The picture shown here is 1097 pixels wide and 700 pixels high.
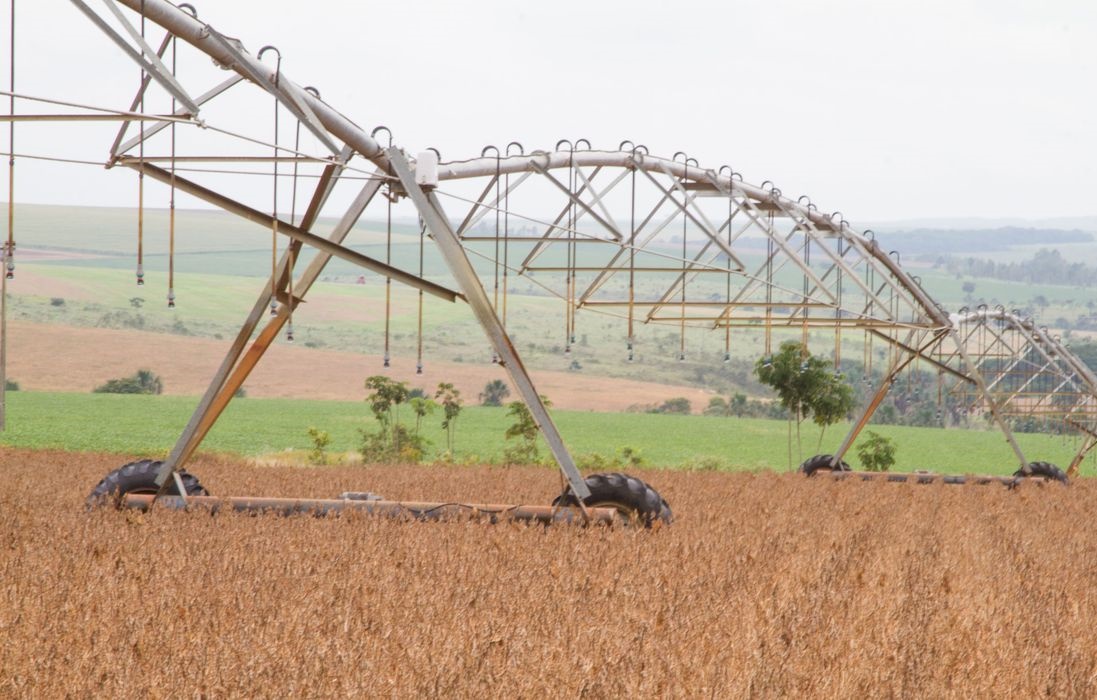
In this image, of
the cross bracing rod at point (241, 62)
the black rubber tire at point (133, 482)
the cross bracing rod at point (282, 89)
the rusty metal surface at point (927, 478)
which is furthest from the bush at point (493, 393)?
the cross bracing rod at point (282, 89)

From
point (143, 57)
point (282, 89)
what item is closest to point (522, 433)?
point (282, 89)

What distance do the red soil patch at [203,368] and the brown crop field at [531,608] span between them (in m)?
45.6

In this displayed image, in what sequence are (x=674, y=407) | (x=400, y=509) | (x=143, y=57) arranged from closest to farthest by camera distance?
(x=143, y=57)
(x=400, y=509)
(x=674, y=407)

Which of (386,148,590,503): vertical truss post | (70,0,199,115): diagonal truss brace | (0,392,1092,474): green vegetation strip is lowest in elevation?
(0,392,1092,474): green vegetation strip

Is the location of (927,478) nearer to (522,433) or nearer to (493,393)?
(522,433)

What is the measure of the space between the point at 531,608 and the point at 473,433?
4376 cm

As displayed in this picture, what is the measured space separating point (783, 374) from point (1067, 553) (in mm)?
20746

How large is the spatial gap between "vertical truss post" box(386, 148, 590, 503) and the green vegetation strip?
2309 centimetres

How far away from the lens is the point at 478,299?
33.6 ft

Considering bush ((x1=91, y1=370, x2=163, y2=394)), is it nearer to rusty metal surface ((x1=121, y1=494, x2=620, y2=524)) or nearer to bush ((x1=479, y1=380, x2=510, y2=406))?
bush ((x1=479, y1=380, x2=510, y2=406))

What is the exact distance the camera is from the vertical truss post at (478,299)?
33.2 feet

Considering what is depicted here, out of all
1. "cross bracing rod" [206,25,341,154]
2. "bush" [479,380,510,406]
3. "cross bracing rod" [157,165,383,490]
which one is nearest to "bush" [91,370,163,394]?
"bush" [479,380,510,406]

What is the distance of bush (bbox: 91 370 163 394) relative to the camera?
5810 cm

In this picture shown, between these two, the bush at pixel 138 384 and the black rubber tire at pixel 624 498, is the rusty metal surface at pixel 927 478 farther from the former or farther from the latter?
the bush at pixel 138 384
